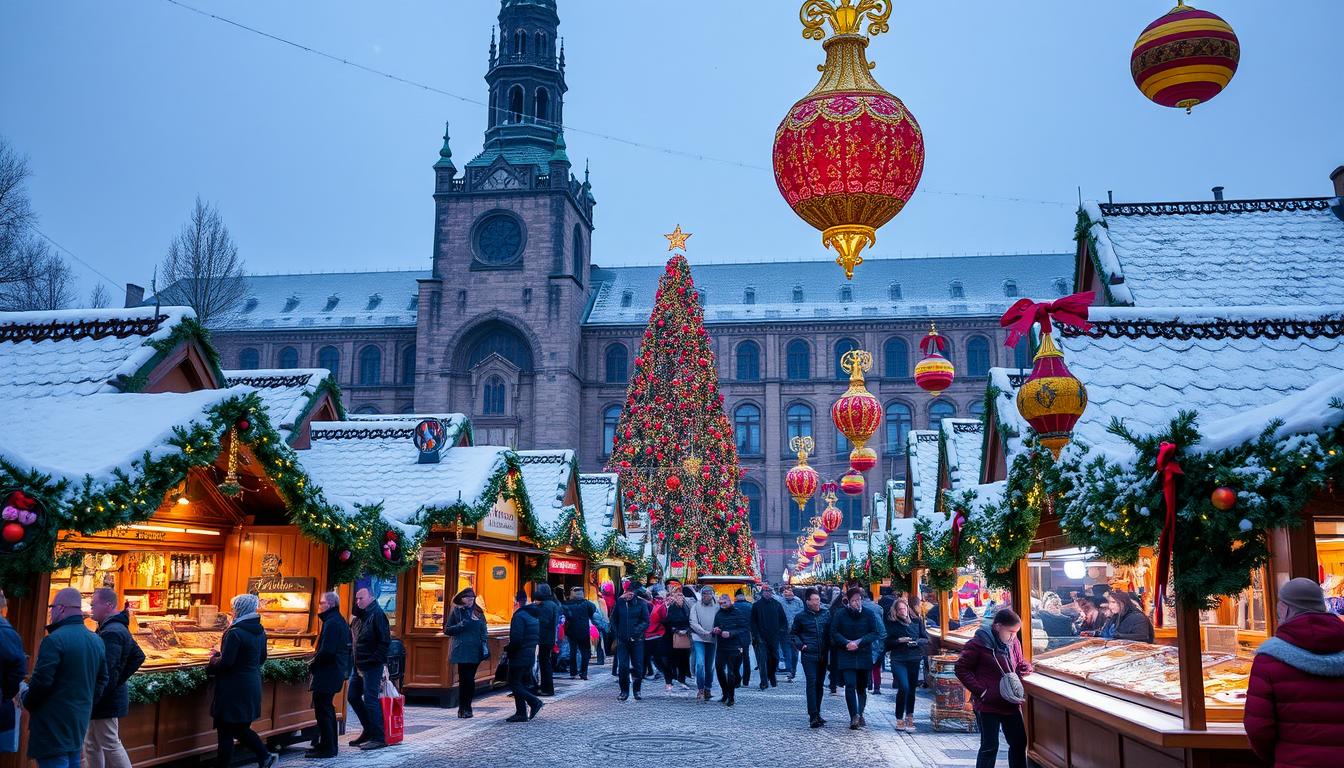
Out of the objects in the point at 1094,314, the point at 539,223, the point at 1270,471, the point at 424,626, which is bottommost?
the point at 424,626

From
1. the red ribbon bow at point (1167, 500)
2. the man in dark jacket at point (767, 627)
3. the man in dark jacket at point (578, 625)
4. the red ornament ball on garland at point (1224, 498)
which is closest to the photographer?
the red ornament ball on garland at point (1224, 498)

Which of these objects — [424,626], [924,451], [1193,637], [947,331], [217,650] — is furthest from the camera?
[947,331]

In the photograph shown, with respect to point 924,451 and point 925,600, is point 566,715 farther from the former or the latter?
point 924,451

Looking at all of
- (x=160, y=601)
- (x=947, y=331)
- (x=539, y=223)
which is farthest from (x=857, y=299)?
(x=160, y=601)

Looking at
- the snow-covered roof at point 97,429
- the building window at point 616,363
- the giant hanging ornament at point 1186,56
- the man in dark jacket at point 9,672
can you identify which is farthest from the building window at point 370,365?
the giant hanging ornament at point 1186,56

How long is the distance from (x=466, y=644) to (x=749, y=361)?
5025 cm

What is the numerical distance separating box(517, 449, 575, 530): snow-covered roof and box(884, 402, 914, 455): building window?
37.7 meters

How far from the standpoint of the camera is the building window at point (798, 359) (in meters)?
62.7

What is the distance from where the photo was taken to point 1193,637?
6.62m

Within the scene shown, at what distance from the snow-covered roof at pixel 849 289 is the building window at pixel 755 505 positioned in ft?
30.9

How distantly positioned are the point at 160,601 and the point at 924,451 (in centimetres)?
1466

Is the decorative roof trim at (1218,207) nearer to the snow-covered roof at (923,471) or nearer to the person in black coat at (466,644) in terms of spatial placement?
the snow-covered roof at (923,471)

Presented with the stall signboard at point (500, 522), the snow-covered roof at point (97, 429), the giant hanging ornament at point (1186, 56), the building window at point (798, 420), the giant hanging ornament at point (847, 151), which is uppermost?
the building window at point (798, 420)

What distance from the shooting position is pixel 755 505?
2415 inches
